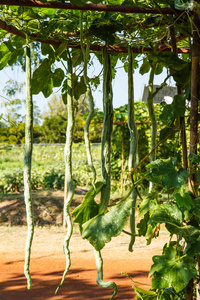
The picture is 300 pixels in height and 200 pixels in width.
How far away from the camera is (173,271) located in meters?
1.16

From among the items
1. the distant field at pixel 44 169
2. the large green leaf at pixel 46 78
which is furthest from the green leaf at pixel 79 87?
the distant field at pixel 44 169

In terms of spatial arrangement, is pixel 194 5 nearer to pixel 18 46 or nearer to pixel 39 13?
pixel 39 13

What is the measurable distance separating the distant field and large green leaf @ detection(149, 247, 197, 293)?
7115 mm

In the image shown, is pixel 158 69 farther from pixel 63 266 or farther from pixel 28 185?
pixel 63 266

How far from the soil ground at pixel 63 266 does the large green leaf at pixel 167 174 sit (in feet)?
6.08

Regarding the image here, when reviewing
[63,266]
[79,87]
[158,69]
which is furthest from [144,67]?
[63,266]

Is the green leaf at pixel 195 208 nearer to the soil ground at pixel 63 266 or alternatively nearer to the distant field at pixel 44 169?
the soil ground at pixel 63 266

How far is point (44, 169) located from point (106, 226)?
8077mm

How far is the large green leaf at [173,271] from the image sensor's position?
1125 millimetres

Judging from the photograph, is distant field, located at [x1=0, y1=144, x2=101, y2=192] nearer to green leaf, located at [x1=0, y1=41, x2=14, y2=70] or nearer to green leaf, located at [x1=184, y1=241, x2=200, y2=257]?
green leaf, located at [x1=0, y1=41, x2=14, y2=70]

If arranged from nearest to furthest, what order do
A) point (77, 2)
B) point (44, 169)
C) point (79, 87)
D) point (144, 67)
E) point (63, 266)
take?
point (77, 2) → point (79, 87) → point (144, 67) → point (63, 266) → point (44, 169)

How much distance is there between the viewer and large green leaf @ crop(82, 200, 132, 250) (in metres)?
1.08

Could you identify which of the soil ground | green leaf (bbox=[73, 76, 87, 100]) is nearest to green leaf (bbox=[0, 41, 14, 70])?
green leaf (bbox=[73, 76, 87, 100])

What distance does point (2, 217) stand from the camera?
6020mm
